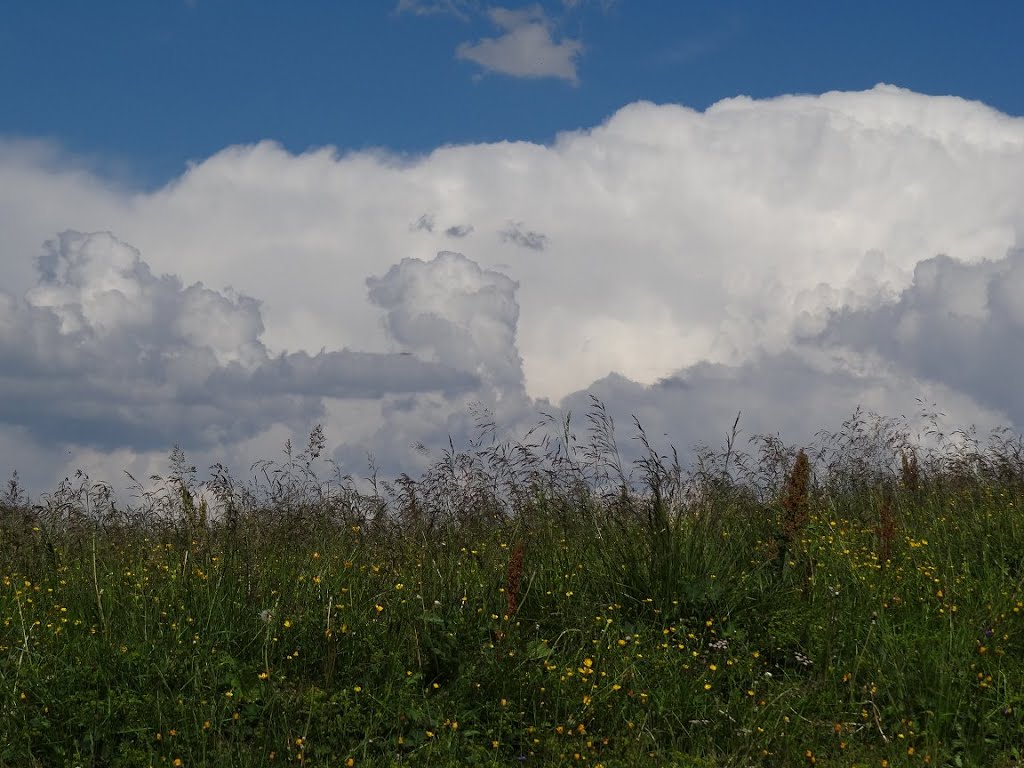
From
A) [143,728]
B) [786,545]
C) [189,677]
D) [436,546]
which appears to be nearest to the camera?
[143,728]

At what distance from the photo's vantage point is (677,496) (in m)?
7.43

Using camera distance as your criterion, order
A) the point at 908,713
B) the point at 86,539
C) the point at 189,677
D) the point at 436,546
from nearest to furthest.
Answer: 1. the point at 189,677
2. the point at 908,713
3. the point at 436,546
4. the point at 86,539

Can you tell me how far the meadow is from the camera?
5.14m

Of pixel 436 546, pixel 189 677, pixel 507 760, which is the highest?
pixel 436 546

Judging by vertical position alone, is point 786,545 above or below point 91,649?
above

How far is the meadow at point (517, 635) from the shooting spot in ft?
16.9

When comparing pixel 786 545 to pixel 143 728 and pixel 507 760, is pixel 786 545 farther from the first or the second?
pixel 143 728

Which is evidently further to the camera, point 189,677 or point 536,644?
point 536,644

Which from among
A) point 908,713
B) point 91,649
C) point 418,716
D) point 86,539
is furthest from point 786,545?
point 86,539

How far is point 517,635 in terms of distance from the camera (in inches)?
235

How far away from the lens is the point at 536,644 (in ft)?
19.1

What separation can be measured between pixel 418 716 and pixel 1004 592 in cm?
449

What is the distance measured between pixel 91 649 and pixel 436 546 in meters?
2.67

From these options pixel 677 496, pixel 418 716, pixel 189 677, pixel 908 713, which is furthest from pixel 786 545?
pixel 189 677
